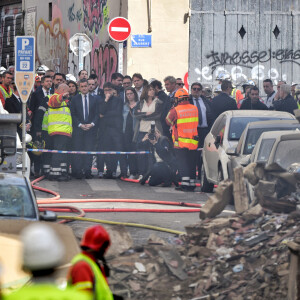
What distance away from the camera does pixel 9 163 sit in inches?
595

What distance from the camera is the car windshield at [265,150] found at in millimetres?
14547

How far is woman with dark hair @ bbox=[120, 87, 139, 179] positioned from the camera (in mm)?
20125

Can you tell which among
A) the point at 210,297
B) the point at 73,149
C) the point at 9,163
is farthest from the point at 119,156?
the point at 210,297

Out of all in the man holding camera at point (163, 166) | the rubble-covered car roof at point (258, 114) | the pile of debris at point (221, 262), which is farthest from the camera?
the man holding camera at point (163, 166)

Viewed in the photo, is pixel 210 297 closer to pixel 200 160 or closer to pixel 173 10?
pixel 200 160

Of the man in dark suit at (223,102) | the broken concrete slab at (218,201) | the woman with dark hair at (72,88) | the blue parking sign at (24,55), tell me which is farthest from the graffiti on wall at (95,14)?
the broken concrete slab at (218,201)

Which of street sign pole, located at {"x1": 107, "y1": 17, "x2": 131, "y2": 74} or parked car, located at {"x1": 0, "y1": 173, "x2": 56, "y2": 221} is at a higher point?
street sign pole, located at {"x1": 107, "y1": 17, "x2": 131, "y2": 74}

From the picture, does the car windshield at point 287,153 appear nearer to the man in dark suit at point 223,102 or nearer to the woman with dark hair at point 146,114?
the man in dark suit at point 223,102

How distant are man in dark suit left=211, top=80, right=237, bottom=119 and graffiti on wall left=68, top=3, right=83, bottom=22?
1628 cm

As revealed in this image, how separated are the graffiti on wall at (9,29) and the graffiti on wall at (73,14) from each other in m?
11.8

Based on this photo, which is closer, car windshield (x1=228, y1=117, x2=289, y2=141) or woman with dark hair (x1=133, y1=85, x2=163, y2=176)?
car windshield (x1=228, y1=117, x2=289, y2=141)

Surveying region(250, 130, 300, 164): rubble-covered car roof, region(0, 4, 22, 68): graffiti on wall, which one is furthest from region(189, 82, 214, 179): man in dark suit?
region(0, 4, 22, 68): graffiti on wall

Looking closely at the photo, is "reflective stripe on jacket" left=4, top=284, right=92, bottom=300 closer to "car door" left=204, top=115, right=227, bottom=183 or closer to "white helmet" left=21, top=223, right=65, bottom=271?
"white helmet" left=21, top=223, right=65, bottom=271

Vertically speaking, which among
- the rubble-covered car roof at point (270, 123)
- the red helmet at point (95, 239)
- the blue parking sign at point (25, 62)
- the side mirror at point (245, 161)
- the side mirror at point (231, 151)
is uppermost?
the blue parking sign at point (25, 62)
